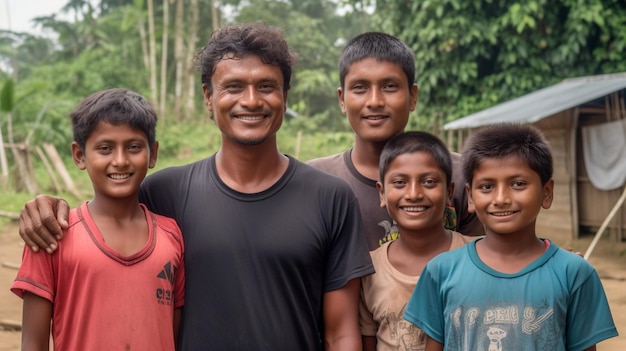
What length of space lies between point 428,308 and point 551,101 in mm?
7856

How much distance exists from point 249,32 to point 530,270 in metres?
1.18

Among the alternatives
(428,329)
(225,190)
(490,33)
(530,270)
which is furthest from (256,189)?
(490,33)

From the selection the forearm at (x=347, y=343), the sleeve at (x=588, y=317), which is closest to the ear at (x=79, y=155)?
the forearm at (x=347, y=343)

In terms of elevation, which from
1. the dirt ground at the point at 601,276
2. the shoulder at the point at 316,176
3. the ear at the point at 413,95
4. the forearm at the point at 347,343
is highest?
the ear at the point at 413,95

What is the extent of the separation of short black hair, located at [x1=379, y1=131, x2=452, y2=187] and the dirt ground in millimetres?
3734

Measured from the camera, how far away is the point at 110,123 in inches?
93.4

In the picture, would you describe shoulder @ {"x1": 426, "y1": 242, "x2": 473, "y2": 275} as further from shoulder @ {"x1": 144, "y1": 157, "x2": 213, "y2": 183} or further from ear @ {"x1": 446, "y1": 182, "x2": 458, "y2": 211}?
shoulder @ {"x1": 144, "y1": 157, "x2": 213, "y2": 183}

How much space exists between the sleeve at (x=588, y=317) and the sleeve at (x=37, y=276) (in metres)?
1.59

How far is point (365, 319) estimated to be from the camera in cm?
255

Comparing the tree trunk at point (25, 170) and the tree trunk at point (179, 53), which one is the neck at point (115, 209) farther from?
the tree trunk at point (179, 53)

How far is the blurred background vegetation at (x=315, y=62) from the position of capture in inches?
471

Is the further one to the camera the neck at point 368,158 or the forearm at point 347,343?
the neck at point 368,158

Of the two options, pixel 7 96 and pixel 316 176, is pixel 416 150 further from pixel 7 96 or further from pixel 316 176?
pixel 7 96

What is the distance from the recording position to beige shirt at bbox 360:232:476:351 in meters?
2.44
